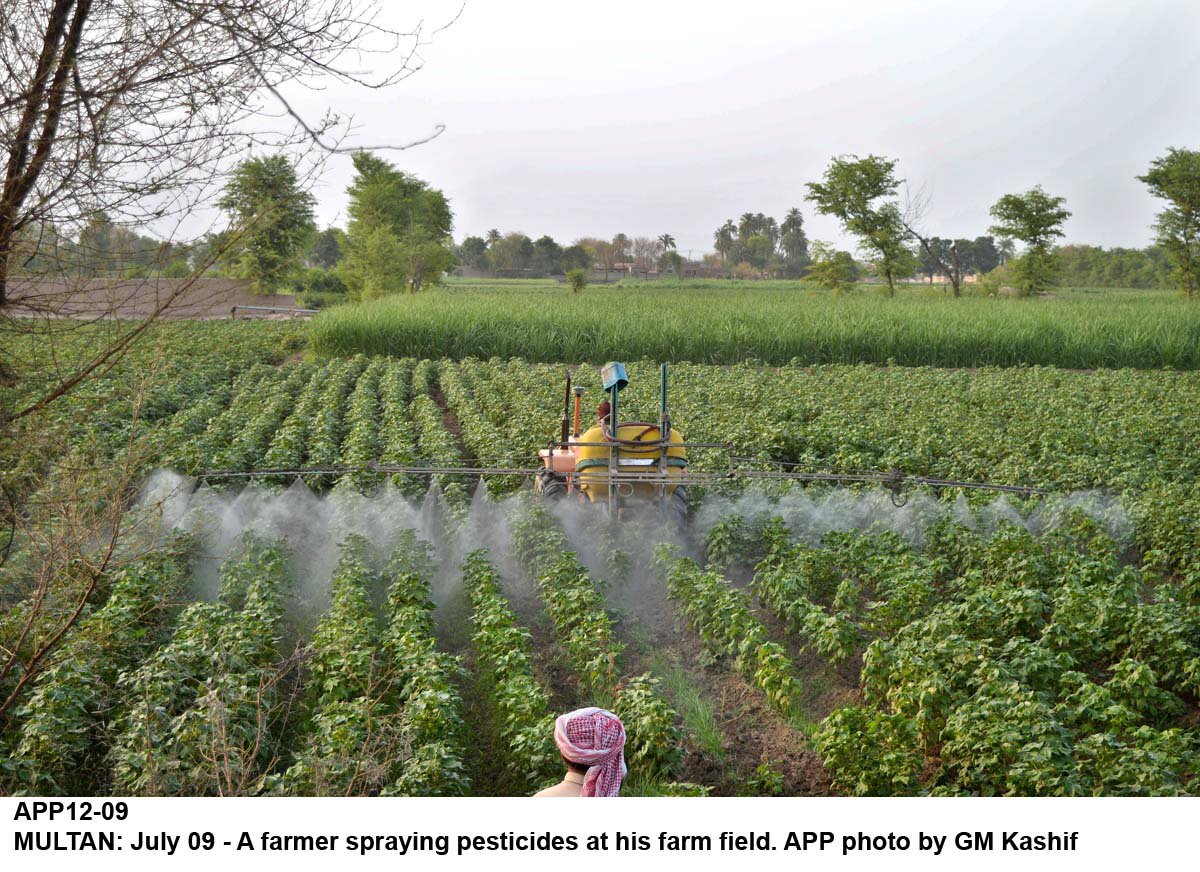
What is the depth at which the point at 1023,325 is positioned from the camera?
27297mm

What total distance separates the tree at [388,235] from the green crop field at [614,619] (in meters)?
35.9

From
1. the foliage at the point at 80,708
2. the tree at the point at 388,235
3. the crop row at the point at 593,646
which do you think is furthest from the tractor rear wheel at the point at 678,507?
the tree at the point at 388,235

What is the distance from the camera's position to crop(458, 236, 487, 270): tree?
92312 millimetres

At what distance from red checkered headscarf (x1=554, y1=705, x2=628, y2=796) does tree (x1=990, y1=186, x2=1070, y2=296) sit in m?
50.0

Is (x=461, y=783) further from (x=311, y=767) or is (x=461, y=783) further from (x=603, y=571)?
(x=603, y=571)

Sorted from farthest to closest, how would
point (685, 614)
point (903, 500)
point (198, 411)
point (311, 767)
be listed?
point (198, 411)
point (903, 500)
point (685, 614)
point (311, 767)

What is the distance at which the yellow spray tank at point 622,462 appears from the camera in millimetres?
9289

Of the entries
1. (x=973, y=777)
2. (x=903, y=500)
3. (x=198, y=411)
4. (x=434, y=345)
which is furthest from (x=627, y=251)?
(x=973, y=777)

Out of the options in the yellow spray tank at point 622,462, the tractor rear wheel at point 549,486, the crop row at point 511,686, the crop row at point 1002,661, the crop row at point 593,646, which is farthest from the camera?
the tractor rear wheel at point 549,486

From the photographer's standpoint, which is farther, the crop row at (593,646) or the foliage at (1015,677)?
the crop row at (593,646)

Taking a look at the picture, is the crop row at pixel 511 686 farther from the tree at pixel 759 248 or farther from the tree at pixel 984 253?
the tree at pixel 984 253

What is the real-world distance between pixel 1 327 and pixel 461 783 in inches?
124

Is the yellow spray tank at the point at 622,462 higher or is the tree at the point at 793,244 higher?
the tree at the point at 793,244

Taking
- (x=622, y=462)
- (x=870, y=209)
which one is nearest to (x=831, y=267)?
(x=870, y=209)
